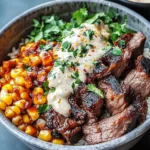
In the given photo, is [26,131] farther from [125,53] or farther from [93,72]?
[125,53]

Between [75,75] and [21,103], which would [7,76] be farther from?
[75,75]

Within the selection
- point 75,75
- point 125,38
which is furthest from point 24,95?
point 125,38

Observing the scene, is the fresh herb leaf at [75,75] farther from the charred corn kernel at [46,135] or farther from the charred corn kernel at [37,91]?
the charred corn kernel at [46,135]

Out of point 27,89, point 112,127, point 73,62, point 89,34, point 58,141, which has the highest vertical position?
point 89,34

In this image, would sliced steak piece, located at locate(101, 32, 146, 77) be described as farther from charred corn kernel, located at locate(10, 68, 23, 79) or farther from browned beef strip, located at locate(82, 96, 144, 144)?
charred corn kernel, located at locate(10, 68, 23, 79)

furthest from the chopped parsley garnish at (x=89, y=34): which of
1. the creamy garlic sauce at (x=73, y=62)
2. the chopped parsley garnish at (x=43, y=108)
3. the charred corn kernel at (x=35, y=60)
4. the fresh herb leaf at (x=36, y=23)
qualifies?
the chopped parsley garnish at (x=43, y=108)

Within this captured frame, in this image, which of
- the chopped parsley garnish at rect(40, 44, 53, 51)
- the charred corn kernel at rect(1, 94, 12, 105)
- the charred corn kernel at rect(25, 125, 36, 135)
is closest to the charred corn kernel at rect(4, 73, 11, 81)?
the charred corn kernel at rect(1, 94, 12, 105)
